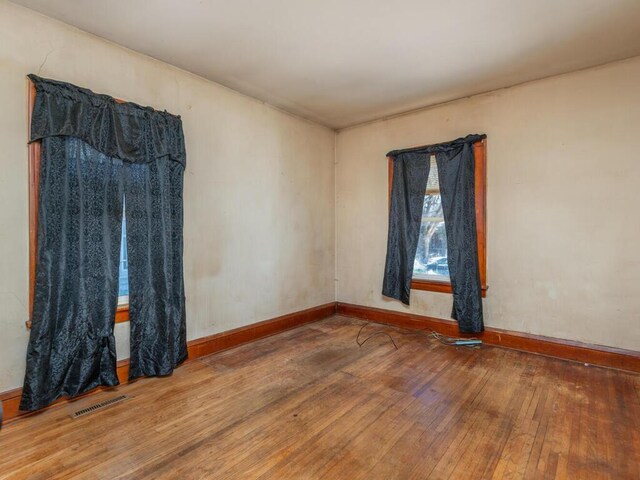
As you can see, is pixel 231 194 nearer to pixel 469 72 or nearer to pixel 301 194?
pixel 301 194

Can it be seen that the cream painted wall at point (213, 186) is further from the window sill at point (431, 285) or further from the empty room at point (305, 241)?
the window sill at point (431, 285)

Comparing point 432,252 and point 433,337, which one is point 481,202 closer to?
point 432,252

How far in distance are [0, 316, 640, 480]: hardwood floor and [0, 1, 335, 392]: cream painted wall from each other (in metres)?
0.64

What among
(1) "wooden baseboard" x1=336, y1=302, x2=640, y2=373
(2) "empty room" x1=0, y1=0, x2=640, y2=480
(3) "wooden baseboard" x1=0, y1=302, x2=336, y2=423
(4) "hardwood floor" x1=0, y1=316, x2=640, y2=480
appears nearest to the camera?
(4) "hardwood floor" x1=0, y1=316, x2=640, y2=480

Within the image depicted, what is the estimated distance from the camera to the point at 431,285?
4.10m

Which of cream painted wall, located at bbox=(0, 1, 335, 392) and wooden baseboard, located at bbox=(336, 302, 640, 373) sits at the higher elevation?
cream painted wall, located at bbox=(0, 1, 335, 392)

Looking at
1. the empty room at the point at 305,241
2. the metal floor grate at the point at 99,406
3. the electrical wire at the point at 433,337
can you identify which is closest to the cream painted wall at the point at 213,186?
the empty room at the point at 305,241

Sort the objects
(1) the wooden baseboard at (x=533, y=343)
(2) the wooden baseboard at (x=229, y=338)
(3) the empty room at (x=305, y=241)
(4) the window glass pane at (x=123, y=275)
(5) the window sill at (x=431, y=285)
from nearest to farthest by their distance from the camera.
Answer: (3) the empty room at (x=305, y=241) < (2) the wooden baseboard at (x=229, y=338) < (4) the window glass pane at (x=123, y=275) < (1) the wooden baseboard at (x=533, y=343) < (5) the window sill at (x=431, y=285)

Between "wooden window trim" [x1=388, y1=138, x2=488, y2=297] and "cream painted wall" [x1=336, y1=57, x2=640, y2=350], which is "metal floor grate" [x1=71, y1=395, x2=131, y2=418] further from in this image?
"wooden window trim" [x1=388, y1=138, x2=488, y2=297]

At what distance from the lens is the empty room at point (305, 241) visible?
6.83ft

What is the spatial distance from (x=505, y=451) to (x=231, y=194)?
3.12 metres

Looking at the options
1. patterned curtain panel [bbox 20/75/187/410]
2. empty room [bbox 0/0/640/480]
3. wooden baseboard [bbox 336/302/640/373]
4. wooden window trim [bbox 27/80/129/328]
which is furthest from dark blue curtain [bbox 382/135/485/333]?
wooden window trim [bbox 27/80/129/328]

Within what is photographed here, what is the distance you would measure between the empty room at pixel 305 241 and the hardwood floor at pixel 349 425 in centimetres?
2

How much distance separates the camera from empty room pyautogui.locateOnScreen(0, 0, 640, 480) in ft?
6.83
